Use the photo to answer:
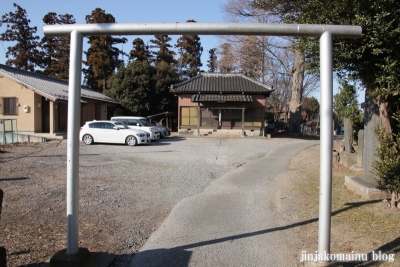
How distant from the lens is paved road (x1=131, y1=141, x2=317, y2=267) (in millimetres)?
4043

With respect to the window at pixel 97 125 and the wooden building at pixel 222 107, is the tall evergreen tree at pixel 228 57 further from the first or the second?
the window at pixel 97 125

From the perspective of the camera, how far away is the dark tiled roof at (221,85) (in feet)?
89.6

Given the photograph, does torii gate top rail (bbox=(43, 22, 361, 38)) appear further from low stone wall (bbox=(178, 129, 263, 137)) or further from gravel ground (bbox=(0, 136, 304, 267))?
low stone wall (bbox=(178, 129, 263, 137))

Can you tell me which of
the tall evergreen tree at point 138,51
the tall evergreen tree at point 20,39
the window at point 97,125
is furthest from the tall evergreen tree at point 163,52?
the window at point 97,125

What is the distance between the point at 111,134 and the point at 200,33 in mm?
15332

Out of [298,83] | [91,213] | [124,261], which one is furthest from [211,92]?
[124,261]

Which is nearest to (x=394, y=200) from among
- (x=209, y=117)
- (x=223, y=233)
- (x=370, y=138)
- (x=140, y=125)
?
(x=370, y=138)

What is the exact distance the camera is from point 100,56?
38.2 m

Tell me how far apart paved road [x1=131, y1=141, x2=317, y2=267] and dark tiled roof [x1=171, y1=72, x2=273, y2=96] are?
20.0 metres

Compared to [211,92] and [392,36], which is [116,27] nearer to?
[392,36]

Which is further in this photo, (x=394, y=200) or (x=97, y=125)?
(x=97, y=125)

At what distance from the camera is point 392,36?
5.18m

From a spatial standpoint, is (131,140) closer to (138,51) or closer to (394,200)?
(394,200)

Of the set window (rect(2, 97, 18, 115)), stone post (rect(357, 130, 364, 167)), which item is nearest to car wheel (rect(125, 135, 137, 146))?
window (rect(2, 97, 18, 115))
